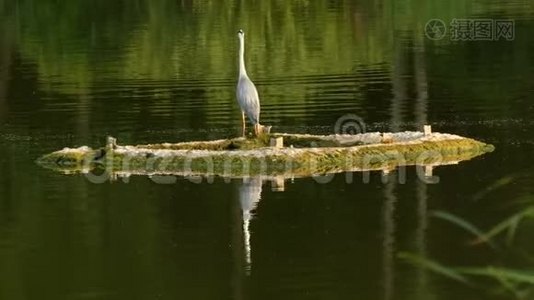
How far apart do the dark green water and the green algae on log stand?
43 cm

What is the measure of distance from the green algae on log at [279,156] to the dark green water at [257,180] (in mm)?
425

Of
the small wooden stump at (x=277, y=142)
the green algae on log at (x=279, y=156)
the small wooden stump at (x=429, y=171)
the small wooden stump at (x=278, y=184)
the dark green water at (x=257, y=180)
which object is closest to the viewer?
the dark green water at (x=257, y=180)

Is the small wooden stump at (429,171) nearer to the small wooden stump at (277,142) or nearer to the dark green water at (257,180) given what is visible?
the dark green water at (257,180)

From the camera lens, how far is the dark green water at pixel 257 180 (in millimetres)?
15383

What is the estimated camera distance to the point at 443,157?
22.6 m

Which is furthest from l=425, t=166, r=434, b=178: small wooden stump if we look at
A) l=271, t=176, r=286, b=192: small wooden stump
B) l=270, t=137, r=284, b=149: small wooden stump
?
l=270, t=137, r=284, b=149: small wooden stump

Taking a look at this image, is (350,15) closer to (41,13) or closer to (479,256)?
(41,13)

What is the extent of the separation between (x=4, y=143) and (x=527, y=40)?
23.6 metres

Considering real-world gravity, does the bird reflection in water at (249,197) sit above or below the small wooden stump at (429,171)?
below

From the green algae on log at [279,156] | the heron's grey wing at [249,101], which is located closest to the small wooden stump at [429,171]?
the green algae on log at [279,156]

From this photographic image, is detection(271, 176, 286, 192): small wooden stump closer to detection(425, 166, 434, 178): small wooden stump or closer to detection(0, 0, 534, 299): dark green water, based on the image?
detection(0, 0, 534, 299): dark green water

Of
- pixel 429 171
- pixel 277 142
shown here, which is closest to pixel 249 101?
pixel 277 142

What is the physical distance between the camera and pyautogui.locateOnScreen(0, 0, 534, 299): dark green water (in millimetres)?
15383

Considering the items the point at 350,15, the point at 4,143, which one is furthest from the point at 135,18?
the point at 4,143
